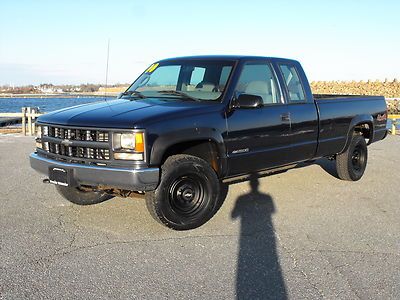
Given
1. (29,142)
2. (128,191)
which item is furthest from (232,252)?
(29,142)

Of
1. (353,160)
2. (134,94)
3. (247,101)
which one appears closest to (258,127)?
(247,101)

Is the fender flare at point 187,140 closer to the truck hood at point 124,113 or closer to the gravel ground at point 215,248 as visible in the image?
the truck hood at point 124,113

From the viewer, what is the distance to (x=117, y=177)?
181 inches

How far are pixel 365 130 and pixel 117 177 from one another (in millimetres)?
5366

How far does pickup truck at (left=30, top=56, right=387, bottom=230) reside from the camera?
15.4 ft

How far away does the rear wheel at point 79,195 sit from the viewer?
19.4 feet

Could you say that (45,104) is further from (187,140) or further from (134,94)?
(187,140)

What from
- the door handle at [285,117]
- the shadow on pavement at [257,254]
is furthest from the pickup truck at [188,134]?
the shadow on pavement at [257,254]

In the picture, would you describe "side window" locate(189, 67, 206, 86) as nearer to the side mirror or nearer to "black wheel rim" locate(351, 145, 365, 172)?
the side mirror

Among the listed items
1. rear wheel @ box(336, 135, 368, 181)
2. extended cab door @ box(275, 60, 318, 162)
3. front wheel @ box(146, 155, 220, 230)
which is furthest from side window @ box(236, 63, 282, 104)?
rear wheel @ box(336, 135, 368, 181)

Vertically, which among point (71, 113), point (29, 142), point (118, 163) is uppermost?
point (71, 113)

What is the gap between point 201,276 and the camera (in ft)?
12.6

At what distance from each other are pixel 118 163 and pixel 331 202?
3.27 m

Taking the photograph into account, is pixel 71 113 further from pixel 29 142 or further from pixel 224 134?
pixel 29 142
